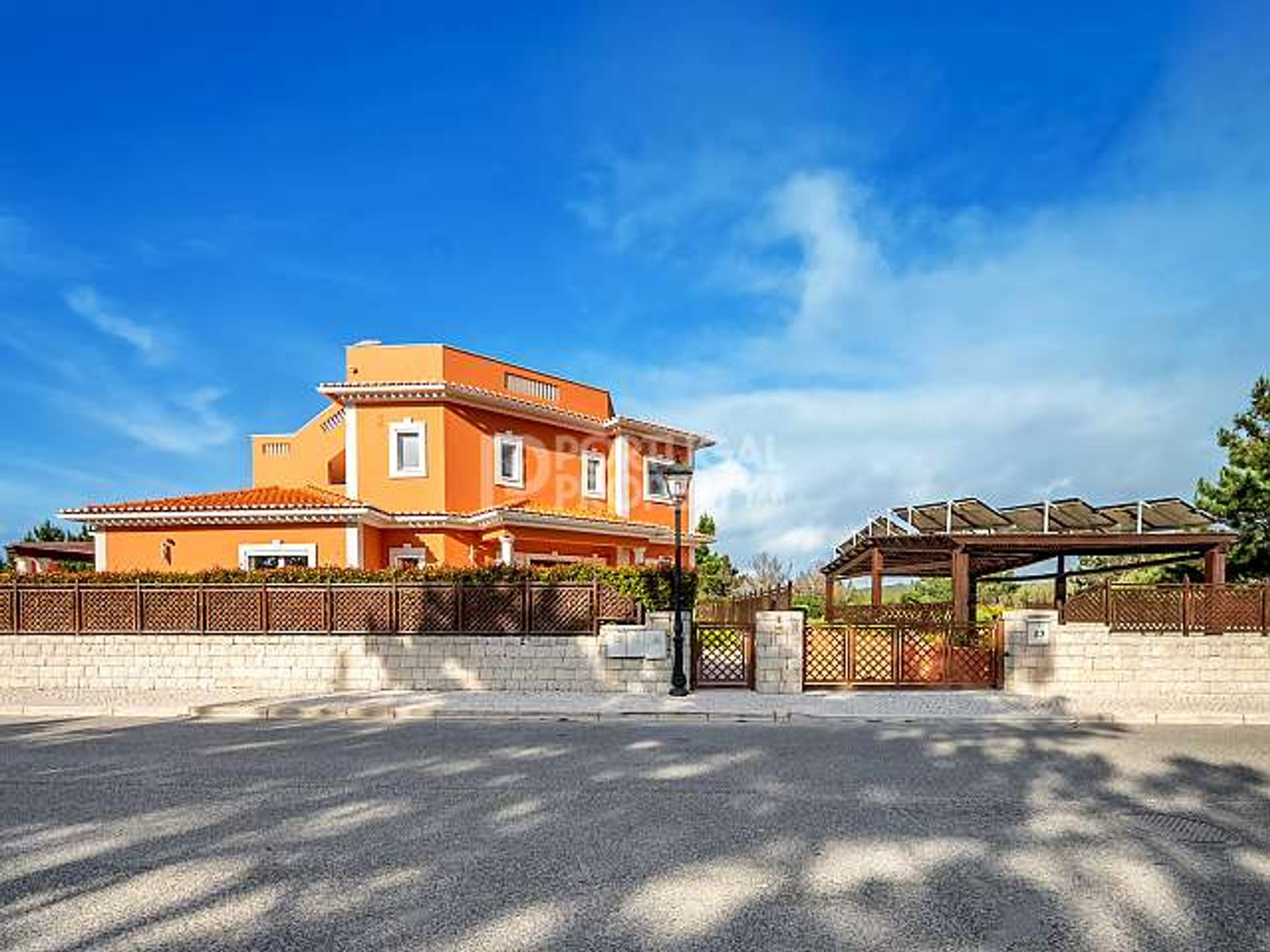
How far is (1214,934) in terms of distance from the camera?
13.3 ft

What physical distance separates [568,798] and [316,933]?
2839 mm

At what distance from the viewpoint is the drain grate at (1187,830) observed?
5.50 metres

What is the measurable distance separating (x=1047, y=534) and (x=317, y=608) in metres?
15.6

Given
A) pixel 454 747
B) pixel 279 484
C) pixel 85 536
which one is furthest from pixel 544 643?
pixel 85 536

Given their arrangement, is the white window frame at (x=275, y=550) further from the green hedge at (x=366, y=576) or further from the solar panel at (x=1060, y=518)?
the solar panel at (x=1060, y=518)

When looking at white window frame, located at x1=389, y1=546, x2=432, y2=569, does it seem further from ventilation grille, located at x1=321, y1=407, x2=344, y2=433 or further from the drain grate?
the drain grate

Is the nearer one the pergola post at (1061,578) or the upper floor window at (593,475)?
the pergola post at (1061,578)

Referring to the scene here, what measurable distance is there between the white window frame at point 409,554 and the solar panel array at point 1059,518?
41.4 ft

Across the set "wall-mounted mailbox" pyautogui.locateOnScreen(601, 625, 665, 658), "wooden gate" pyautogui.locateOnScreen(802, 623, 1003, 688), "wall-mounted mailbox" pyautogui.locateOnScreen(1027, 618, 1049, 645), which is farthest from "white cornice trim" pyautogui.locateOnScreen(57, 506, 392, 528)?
"wall-mounted mailbox" pyautogui.locateOnScreen(1027, 618, 1049, 645)

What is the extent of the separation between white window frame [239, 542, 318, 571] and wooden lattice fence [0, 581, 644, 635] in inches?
186

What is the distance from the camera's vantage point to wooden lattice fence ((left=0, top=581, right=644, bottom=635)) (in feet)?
41.9

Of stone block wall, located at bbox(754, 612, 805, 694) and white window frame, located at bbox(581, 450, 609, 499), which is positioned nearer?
stone block wall, located at bbox(754, 612, 805, 694)

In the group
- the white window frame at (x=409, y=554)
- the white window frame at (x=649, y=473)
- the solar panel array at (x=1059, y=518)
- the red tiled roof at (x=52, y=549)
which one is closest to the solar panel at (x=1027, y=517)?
the solar panel array at (x=1059, y=518)

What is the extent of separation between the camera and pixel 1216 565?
16.0 metres
